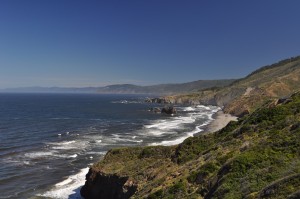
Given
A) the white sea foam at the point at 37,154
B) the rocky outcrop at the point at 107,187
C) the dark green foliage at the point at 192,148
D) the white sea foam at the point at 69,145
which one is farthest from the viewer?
the white sea foam at the point at 69,145

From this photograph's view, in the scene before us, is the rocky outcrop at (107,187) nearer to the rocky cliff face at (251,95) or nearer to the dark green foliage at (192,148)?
the dark green foliage at (192,148)

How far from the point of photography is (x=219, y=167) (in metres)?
18.4

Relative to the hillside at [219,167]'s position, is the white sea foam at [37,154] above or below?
below

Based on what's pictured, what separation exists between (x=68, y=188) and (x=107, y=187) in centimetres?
977

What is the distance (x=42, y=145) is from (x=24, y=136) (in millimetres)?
10692

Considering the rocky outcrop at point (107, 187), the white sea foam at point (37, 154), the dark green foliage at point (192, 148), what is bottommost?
the white sea foam at point (37, 154)

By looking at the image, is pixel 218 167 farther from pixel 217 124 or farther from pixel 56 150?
pixel 217 124

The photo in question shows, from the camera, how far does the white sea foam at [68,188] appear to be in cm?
3289

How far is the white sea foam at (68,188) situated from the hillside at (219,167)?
2565 millimetres

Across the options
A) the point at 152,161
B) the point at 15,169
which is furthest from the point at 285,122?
the point at 15,169

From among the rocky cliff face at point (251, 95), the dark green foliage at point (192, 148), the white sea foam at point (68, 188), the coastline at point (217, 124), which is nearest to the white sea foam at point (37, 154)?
the white sea foam at point (68, 188)

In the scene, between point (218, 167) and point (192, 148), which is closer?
point (218, 167)

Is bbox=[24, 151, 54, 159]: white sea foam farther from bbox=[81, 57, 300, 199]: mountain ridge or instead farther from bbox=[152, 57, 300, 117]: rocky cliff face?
bbox=[152, 57, 300, 117]: rocky cliff face

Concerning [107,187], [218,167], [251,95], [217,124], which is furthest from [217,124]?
[218,167]
